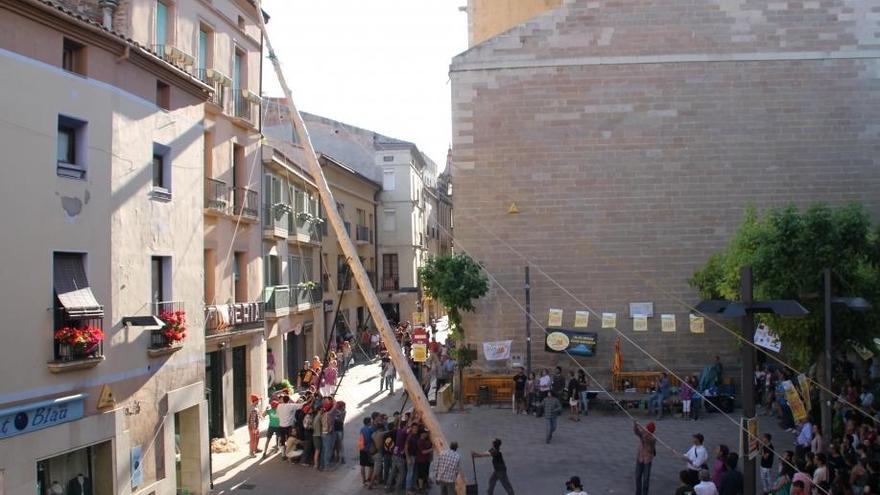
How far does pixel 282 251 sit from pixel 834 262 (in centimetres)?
1709

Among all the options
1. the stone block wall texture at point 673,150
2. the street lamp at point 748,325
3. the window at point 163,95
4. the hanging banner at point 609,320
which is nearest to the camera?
the street lamp at point 748,325

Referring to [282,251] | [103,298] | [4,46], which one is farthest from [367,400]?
[4,46]

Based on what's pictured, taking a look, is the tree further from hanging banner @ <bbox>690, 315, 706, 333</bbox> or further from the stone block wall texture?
hanging banner @ <bbox>690, 315, 706, 333</bbox>

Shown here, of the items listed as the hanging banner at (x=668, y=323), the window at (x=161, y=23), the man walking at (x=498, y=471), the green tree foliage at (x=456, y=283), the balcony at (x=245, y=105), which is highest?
the window at (x=161, y=23)

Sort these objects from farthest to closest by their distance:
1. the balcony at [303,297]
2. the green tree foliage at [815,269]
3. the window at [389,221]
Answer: the window at [389,221]
the balcony at [303,297]
the green tree foliage at [815,269]

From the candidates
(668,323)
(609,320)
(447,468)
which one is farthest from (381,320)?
(668,323)

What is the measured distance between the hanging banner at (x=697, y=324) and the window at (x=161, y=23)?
1704 centimetres

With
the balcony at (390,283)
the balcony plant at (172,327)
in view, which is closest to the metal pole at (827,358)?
the balcony plant at (172,327)

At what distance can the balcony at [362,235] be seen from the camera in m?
39.8

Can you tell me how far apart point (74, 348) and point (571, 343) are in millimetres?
16349

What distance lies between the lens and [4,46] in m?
10.4

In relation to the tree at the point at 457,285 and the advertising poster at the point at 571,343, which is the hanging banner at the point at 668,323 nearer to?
the advertising poster at the point at 571,343

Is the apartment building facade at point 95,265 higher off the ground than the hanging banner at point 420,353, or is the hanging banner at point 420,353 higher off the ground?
the apartment building facade at point 95,265

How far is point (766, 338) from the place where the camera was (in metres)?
17.1
